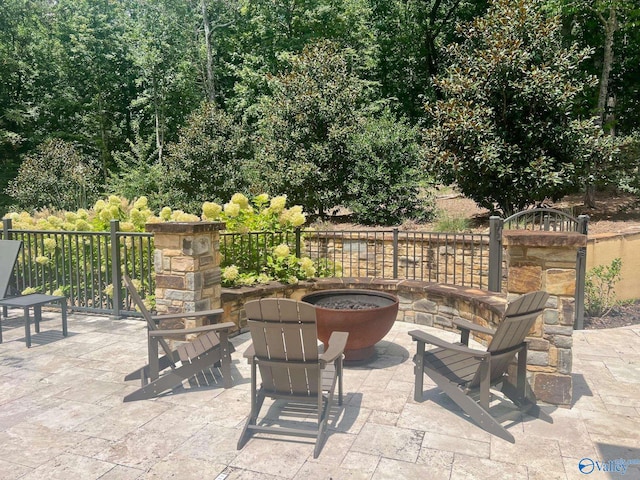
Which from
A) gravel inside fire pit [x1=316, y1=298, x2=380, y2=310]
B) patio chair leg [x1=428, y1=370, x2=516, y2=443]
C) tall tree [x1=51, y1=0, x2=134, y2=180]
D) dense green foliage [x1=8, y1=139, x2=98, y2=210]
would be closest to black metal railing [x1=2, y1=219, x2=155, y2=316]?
gravel inside fire pit [x1=316, y1=298, x2=380, y2=310]

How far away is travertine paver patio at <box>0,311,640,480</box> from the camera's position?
2.71 m

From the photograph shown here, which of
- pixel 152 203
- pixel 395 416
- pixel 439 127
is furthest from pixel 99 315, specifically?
pixel 152 203

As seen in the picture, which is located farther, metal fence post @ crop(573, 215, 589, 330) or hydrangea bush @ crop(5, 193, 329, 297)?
hydrangea bush @ crop(5, 193, 329, 297)

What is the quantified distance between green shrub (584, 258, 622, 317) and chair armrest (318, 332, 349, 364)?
4.70m

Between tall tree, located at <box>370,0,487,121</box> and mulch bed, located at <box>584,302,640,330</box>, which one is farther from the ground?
tall tree, located at <box>370,0,487,121</box>

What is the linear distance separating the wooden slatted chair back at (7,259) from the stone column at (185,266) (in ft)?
6.23

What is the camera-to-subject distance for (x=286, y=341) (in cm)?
302

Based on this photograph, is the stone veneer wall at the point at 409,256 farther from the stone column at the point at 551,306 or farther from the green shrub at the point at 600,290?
the stone column at the point at 551,306

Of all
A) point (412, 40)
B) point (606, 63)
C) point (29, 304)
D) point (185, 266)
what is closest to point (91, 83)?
point (412, 40)

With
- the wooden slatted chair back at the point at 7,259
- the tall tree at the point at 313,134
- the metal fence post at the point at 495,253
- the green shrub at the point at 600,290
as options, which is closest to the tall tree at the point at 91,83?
the tall tree at the point at 313,134

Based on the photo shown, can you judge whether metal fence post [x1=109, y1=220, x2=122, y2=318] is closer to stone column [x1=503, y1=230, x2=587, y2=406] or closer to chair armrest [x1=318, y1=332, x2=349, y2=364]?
chair armrest [x1=318, y1=332, x2=349, y2=364]

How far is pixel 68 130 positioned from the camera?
2167 centimetres

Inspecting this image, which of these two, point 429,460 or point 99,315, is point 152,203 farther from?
point 429,460

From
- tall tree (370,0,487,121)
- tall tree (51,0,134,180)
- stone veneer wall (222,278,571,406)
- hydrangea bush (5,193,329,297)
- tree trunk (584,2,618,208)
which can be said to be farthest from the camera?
tall tree (51,0,134,180)
